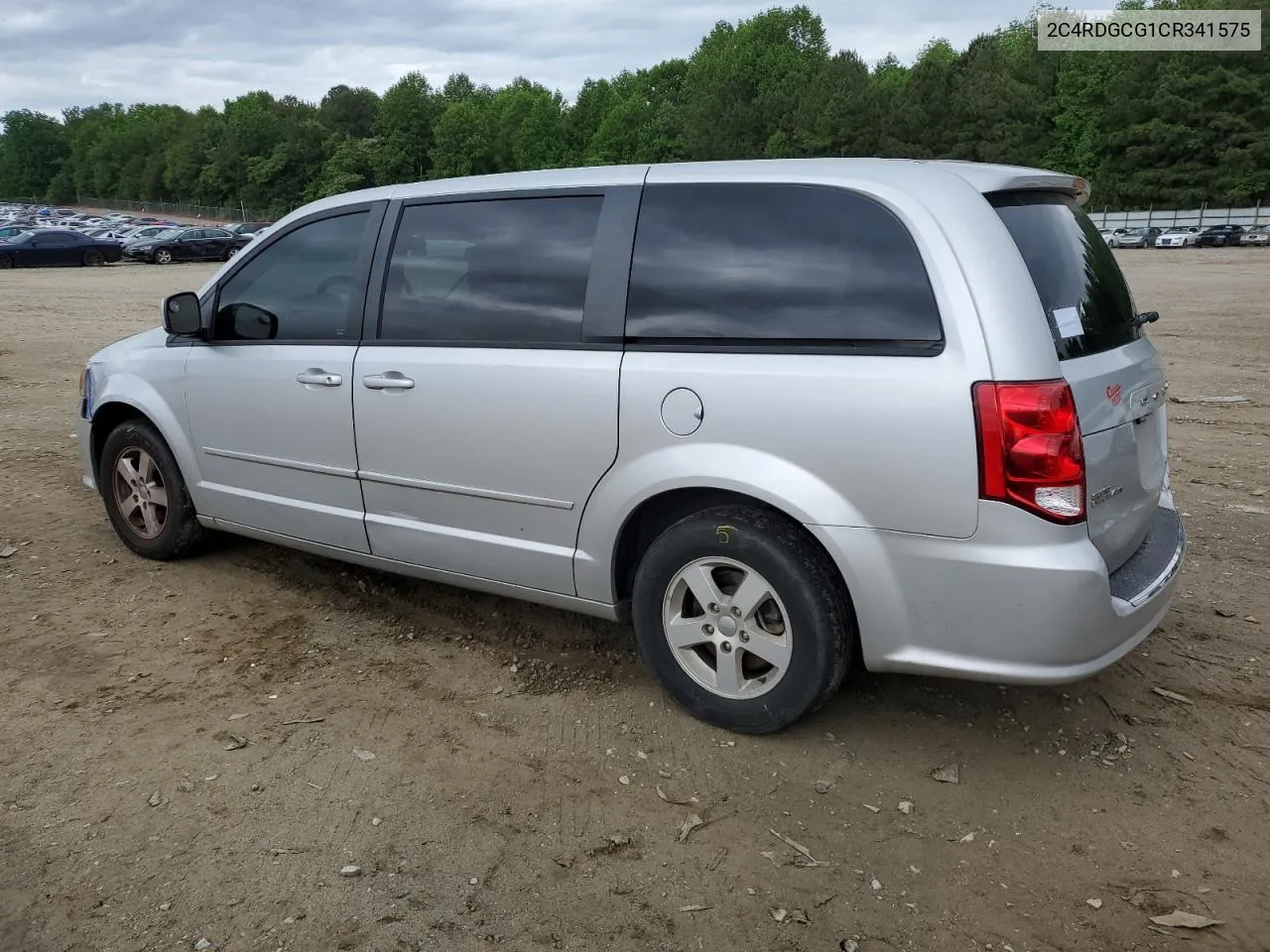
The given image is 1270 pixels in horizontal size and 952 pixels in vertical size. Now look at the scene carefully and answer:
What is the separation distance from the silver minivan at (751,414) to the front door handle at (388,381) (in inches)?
0.4

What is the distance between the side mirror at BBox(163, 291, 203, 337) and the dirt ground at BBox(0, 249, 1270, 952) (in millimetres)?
1251

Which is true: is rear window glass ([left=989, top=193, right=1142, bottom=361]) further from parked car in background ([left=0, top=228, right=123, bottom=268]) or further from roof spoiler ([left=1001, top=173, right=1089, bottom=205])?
parked car in background ([left=0, top=228, right=123, bottom=268])

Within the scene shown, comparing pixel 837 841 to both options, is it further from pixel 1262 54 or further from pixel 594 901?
pixel 1262 54

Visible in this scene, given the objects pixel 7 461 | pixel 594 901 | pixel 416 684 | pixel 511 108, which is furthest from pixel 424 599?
pixel 511 108

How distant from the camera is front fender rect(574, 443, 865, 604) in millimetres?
3219

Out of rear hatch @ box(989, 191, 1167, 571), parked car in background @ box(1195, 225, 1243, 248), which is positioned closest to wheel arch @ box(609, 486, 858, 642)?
rear hatch @ box(989, 191, 1167, 571)

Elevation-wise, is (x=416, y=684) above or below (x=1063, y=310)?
below

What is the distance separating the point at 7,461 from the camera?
770cm

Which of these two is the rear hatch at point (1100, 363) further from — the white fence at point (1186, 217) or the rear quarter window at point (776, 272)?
the white fence at point (1186, 217)

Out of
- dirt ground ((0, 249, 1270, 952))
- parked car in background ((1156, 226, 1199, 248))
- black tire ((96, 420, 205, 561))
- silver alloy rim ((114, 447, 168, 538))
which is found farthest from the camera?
parked car in background ((1156, 226, 1199, 248))

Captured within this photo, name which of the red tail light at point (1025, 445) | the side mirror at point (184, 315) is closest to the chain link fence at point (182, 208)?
the side mirror at point (184, 315)

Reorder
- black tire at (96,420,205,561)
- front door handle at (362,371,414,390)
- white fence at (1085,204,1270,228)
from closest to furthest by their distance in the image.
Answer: front door handle at (362,371,414,390), black tire at (96,420,205,561), white fence at (1085,204,1270,228)

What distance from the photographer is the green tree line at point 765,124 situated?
68438mm

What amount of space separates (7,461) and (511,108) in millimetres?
105517
